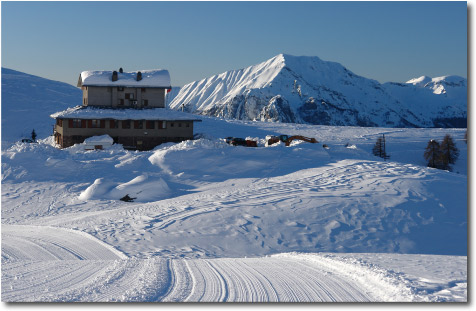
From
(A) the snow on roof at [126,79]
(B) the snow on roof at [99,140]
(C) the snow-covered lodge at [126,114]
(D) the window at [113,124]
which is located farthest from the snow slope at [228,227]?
(A) the snow on roof at [126,79]

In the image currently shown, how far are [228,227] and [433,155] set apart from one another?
47.6m

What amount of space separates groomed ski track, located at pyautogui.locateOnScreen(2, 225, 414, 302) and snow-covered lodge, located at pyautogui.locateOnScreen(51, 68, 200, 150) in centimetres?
3826

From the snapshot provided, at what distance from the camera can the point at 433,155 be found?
61719mm

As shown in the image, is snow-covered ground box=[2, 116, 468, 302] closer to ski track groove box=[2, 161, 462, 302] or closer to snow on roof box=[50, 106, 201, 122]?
ski track groove box=[2, 161, 462, 302]

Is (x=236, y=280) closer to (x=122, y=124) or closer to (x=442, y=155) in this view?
(x=122, y=124)

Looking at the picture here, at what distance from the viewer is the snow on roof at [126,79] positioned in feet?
181

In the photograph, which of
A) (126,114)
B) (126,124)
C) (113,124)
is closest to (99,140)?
(113,124)

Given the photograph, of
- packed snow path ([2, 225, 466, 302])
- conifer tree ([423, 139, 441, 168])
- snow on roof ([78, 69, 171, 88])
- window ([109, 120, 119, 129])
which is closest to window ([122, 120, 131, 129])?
window ([109, 120, 119, 129])

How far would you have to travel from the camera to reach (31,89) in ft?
369

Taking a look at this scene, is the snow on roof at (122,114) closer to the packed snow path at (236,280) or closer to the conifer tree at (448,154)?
the conifer tree at (448,154)

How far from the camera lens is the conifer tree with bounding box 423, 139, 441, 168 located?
60.3 metres

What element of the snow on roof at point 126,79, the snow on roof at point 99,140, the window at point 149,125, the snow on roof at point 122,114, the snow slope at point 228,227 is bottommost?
the snow slope at point 228,227

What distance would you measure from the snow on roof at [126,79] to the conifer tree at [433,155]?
3272 centimetres

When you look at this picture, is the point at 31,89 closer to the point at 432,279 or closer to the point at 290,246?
the point at 290,246
